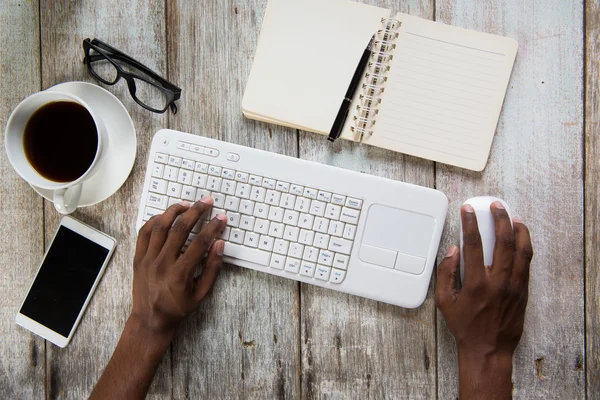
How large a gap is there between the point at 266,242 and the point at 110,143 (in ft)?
1.03

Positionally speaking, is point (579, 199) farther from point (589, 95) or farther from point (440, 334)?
point (440, 334)

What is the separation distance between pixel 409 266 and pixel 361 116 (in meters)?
0.26

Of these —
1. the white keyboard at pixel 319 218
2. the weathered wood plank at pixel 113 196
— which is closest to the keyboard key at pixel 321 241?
the white keyboard at pixel 319 218

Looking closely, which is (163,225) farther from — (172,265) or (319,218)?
(319,218)

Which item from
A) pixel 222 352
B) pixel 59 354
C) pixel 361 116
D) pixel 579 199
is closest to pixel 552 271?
pixel 579 199

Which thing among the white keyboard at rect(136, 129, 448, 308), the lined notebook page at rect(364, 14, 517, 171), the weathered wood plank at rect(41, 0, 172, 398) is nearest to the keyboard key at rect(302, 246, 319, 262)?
the white keyboard at rect(136, 129, 448, 308)

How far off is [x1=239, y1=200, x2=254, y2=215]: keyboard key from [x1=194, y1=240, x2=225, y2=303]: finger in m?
0.06

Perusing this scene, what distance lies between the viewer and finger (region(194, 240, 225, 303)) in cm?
75

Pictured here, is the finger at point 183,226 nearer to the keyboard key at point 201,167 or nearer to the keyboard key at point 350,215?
the keyboard key at point 201,167

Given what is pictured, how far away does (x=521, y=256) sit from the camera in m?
0.75

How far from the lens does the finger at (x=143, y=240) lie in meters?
0.76

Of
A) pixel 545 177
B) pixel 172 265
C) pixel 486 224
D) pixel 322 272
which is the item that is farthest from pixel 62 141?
pixel 545 177

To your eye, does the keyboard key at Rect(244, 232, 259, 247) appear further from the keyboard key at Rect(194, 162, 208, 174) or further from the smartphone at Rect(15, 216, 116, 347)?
the smartphone at Rect(15, 216, 116, 347)

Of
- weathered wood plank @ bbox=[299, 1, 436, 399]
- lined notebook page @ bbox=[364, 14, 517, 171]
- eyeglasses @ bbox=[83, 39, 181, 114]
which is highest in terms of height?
lined notebook page @ bbox=[364, 14, 517, 171]
